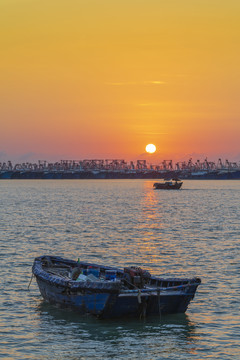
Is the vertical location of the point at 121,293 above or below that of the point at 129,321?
above

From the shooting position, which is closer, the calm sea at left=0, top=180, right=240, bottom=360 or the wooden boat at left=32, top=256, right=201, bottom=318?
the calm sea at left=0, top=180, right=240, bottom=360

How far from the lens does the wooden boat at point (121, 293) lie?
2134cm

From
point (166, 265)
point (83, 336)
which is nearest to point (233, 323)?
point (83, 336)

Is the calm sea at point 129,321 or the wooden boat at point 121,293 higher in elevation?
the wooden boat at point 121,293

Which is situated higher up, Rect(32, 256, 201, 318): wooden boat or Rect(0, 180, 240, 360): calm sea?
Rect(32, 256, 201, 318): wooden boat

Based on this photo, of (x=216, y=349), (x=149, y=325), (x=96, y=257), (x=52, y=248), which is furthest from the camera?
(x=52, y=248)

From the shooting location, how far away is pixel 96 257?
130ft

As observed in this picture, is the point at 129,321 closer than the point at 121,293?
No

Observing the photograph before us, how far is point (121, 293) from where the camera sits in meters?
21.2

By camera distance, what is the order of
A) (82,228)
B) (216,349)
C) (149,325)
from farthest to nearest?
1. (82,228)
2. (149,325)
3. (216,349)

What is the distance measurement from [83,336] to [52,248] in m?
24.2

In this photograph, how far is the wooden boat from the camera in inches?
840

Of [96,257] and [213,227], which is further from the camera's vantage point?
[213,227]

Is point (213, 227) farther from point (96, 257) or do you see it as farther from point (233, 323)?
point (233, 323)
